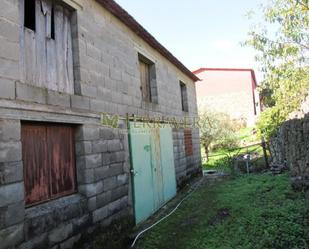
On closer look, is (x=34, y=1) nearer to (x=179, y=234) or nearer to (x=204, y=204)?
(x=179, y=234)

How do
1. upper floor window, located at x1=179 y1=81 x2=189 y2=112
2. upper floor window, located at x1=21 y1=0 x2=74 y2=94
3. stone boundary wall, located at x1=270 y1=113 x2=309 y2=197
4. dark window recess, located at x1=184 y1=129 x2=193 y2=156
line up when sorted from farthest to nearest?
upper floor window, located at x1=179 y1=81 x2=189 y2=112, dark window recess, located at x1=184 y1=129 x2=193 y2=156, stone boundary wall, located at x1=270 y1=113 x2=309 y2=197, upper floor window, located at x1=21 y1=0 x2=74 y2=94

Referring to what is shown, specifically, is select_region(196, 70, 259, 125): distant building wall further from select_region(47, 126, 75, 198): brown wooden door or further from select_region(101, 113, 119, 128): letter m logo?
select_region(47, 126, 75, 198): brown wooden door

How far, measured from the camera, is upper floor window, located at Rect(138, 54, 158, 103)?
7754 mm

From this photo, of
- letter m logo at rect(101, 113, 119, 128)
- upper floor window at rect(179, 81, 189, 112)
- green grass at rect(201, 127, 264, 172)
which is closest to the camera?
letter m logo at rect(101, 113, 119, 128)

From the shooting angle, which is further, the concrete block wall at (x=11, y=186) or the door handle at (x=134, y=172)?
the door handle at (x=134, y=172)

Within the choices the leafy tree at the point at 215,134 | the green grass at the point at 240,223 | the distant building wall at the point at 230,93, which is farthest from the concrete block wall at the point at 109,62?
the distant building wall at the point at 230,93

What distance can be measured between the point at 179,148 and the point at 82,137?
5.56 meters

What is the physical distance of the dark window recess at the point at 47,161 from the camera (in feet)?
11.8

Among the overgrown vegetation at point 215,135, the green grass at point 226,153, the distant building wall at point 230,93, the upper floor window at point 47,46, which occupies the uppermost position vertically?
the distant building wall at point 230,93

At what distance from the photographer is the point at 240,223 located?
17.6ft

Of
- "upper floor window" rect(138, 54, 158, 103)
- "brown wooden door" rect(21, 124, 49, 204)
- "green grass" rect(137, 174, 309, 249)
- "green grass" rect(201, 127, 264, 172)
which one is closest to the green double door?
"green grass" rect(137, 174, 309, 249)

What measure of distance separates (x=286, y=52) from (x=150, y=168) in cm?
523

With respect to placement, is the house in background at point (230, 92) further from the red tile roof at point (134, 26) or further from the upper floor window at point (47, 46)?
the upper floor window at point (47, 46)

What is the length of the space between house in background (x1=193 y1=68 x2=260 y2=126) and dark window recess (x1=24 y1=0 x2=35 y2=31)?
2183 centimetres
